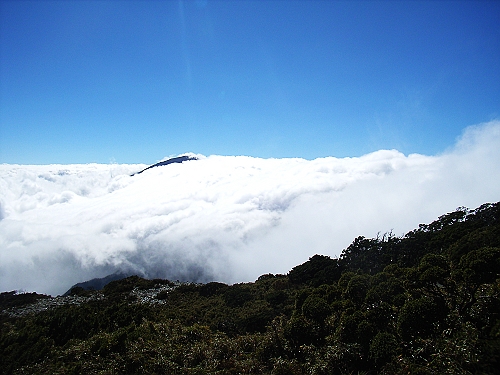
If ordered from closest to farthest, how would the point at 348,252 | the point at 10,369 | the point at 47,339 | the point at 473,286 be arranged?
the point at 473,286 → the point at 10,369 → the point at 47,339 → the point at 348,252

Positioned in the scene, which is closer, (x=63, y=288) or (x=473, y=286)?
(x=473, y=286)

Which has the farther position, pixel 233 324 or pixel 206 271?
pixel 206 271

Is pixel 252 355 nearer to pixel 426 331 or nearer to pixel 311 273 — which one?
pixel 426 331

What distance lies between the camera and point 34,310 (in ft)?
73.0

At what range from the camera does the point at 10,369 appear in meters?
12.1

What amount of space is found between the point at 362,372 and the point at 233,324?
10.4 metres

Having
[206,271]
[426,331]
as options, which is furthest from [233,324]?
[206,271]

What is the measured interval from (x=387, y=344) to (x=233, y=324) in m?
11.0

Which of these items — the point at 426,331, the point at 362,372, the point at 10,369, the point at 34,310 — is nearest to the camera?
the point at 362,372

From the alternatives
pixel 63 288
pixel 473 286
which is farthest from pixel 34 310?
pixel 63 288

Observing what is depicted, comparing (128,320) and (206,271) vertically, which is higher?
(128,320)

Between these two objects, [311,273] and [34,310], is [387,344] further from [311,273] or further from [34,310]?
[34,310]

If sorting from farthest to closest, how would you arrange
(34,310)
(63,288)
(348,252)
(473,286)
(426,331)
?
1. (63,288)
2. (348,252)
3. (34,310)
4. (473,286)
5. (426,331)

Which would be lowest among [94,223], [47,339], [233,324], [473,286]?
[233,324]
